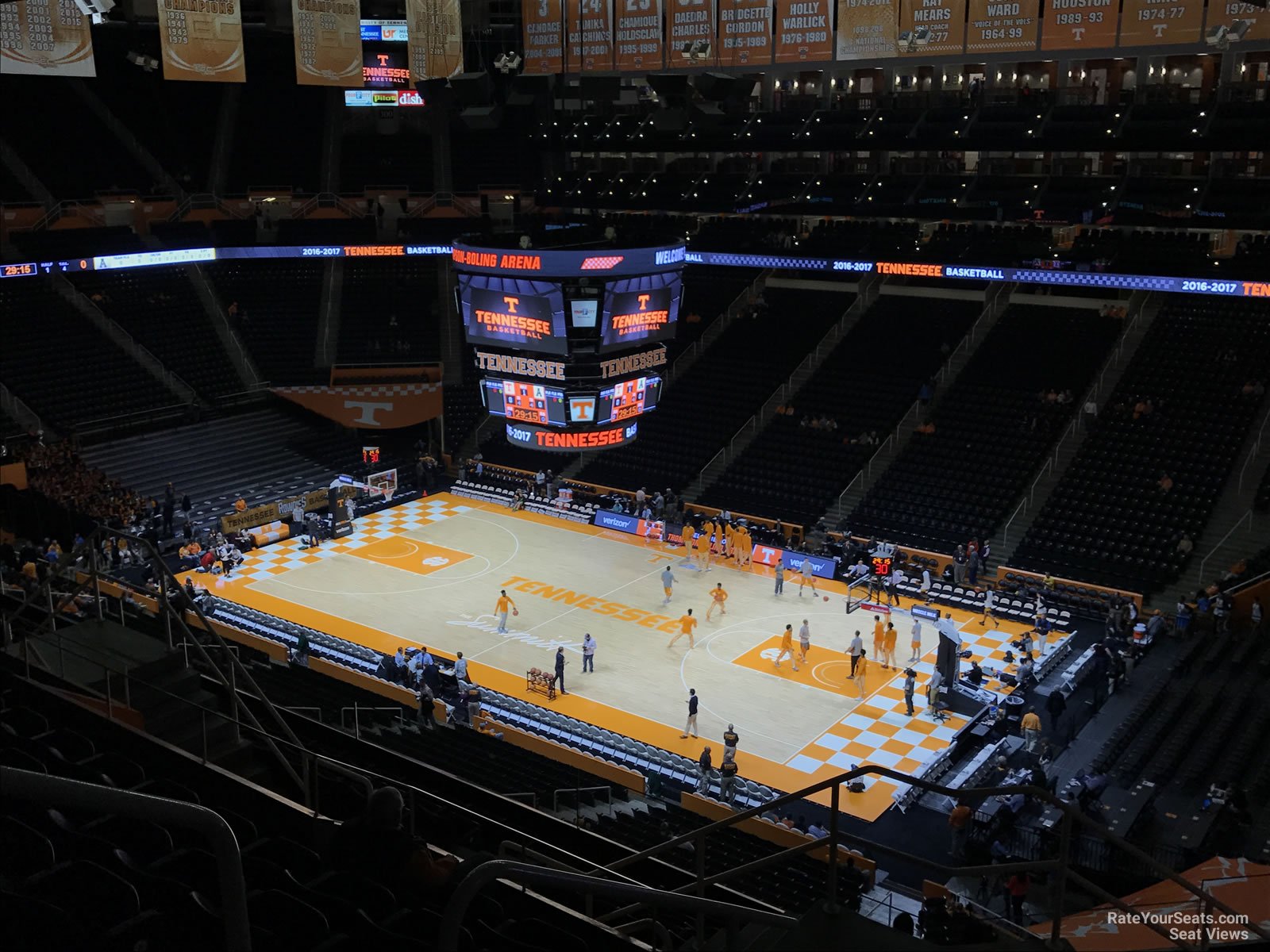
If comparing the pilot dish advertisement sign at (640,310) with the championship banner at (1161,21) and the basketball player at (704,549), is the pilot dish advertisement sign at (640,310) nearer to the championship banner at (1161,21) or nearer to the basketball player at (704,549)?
the basketball player at (704,549)

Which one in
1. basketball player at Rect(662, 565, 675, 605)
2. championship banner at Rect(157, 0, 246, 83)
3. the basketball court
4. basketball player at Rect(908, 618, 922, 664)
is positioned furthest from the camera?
basketball player at Rect(662, 565, 675, 605)

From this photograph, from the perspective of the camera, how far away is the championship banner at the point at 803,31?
3105cm

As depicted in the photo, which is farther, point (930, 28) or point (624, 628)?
point (930, 28)

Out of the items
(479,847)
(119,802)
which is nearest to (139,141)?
(479,847)

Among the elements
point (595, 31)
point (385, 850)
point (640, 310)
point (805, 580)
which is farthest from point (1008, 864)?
point (595, 31)

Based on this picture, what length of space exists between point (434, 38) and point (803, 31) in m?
9.94

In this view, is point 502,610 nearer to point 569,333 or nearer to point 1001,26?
point 569,333

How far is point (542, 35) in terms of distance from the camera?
35.2 metres

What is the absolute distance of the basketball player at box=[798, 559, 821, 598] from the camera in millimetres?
30064

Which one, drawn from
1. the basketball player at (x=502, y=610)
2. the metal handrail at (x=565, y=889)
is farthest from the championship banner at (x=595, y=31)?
the metal handrail at (x=565, y=889)

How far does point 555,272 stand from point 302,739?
14.6 meters

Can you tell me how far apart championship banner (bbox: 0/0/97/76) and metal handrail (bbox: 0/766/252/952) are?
23.9 meters

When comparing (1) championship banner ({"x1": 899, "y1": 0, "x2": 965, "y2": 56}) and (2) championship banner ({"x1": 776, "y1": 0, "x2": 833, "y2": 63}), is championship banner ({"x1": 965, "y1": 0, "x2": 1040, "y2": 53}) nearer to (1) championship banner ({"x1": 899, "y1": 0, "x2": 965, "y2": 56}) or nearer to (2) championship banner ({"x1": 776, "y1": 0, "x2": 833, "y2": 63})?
(1) championship banner ({"x1": 899, "y1": 0, "x2": 965, "y2": 56})

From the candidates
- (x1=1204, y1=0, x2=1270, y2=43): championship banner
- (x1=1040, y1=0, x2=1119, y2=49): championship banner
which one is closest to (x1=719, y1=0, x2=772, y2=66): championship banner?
(x1=1040, y1=0, x2=1119, y2=49): championship banner
